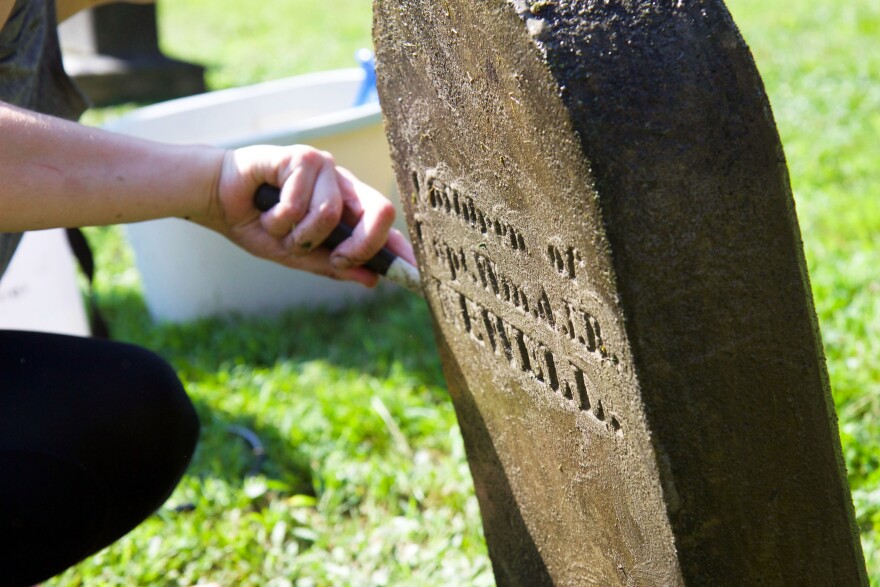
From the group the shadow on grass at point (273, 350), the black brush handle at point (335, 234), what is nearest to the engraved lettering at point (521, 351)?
A: the black brush handle at point (335, 234)

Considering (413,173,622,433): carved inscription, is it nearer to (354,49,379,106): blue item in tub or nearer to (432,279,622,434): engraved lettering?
(432,279,622,434): engraved lettering

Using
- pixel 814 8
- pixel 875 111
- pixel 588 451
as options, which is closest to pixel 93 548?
pixel 588 451

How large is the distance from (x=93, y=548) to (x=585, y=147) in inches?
39.1

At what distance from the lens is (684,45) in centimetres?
91

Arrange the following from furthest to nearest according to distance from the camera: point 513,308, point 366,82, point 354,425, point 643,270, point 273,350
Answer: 1. point 366,82
2. point 273,350
3. point 354,425
4. point 513,308
5. point 643,270

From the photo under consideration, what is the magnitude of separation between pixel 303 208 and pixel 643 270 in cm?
58

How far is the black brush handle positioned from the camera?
53.8 inches

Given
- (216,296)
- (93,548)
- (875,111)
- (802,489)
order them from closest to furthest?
(802,489) → (93,548) → (216,296) → (875,111)

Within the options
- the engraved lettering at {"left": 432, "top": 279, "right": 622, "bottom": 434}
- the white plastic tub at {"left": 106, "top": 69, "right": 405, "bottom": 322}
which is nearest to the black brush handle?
the engraved lettering at {"left": 432, "top": 279, "right": 622, "bottom": 434}

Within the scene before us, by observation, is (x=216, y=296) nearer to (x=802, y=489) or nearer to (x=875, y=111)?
(x=802, y=489)

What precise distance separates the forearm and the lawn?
944 mm

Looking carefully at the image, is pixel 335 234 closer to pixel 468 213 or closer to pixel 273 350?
pixel 468 213

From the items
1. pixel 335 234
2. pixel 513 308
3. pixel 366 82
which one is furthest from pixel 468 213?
pixel 366 82

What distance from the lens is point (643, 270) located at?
0.92 m
